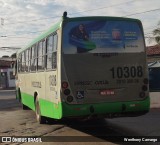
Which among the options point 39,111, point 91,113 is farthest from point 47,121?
point 91,113

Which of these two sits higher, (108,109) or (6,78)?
(6,78)

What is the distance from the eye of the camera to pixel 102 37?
10.0 m

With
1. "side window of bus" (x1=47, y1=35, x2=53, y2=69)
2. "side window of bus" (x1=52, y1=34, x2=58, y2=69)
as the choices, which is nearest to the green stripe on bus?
"side window of bus" (x1=52, y1=34, x2=58, y2=69)

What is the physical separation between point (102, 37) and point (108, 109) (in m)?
1.85

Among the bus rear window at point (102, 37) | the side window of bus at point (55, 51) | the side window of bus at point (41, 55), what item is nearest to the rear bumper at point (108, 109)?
the side window of bus at point (55, 51)

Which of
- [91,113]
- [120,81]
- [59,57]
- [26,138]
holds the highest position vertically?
[59,57]

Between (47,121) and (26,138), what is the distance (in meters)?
2.56

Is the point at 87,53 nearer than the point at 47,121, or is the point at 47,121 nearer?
the point at 87,53

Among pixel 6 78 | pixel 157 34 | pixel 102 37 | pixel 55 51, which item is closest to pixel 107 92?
pixel 102 37

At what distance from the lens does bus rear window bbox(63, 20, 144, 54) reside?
9.84 m

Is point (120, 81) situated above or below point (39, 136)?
above

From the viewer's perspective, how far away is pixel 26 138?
426 inches

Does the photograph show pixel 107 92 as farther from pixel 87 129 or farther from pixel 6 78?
pixel 6 78

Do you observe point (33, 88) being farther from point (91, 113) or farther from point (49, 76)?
point (91, 113)
